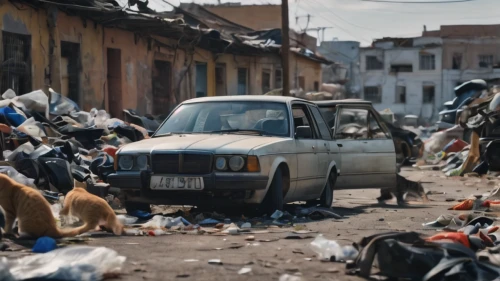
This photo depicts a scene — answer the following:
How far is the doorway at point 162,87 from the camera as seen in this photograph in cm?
2661

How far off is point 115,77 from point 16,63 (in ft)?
18.0

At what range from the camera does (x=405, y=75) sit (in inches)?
3317

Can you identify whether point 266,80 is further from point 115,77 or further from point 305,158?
point 305,158

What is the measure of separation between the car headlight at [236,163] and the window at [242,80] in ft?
83.5

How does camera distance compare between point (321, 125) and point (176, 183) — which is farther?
point (321, 125)

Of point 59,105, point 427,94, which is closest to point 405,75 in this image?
point 427,94

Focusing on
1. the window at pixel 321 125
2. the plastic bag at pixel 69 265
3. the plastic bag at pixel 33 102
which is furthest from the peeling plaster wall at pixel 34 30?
the plastic bag at pixel 69 265

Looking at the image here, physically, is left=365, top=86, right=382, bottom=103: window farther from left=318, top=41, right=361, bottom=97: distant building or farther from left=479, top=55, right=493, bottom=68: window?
left=479, top=55, right=493, bottom=68: window

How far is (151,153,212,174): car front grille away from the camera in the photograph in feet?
31.9

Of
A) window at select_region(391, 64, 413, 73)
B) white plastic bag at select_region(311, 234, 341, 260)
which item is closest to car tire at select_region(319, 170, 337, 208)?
white plastic bag at select_region(311, 234, 341, 260)

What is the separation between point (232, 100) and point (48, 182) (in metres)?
2.83

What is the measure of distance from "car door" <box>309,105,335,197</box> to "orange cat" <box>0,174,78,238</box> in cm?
463

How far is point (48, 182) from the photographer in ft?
40.2

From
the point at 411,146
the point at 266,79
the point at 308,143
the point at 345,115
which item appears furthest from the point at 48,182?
the point at 266,79
